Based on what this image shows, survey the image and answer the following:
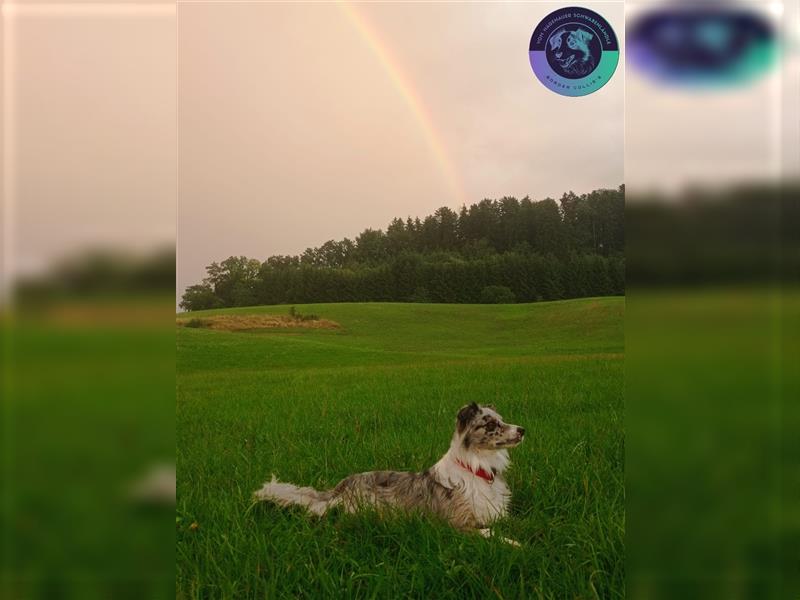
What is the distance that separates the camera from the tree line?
271cm

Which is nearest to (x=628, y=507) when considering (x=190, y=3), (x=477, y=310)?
(x=477, y=310)

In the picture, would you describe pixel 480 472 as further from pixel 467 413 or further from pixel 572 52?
pixel 572 52

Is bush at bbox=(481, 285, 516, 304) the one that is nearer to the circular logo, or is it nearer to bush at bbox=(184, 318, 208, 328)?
the circular logo

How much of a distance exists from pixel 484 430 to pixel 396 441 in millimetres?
532

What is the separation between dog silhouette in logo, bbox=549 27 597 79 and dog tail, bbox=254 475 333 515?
2273 millimetres

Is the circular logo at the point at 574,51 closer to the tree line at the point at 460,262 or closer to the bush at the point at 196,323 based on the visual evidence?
the tree line at the point at 460,262

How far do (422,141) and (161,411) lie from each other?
1.71 m

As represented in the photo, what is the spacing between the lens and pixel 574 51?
2492 mm

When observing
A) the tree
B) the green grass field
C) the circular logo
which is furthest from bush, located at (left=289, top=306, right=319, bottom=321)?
the circular logo

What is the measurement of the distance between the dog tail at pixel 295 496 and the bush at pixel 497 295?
1.24m

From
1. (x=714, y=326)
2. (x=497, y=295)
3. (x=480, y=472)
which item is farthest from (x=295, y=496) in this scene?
(x=714, y=326)

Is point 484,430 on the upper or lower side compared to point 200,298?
lower

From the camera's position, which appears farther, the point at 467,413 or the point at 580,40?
the point at 467,413

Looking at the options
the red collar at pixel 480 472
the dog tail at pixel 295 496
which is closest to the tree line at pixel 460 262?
the red collar at pixel 480 472
